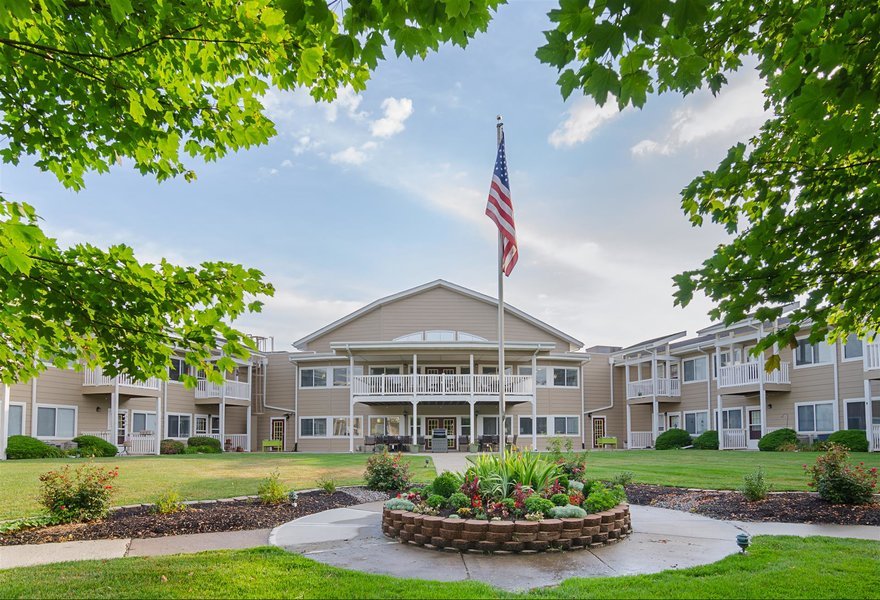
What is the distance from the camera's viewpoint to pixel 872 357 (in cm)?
2500

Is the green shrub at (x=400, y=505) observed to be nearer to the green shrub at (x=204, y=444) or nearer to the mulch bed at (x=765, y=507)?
the mulch bed at (x=765, y=507)

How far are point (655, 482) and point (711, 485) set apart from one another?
139cm

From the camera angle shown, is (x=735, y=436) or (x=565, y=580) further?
(x=735, y=436)

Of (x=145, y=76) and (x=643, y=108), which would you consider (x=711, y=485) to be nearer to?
(x=643, y=108)

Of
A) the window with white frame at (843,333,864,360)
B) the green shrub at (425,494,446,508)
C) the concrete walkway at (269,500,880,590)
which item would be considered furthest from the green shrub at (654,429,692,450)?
the green shrub at (425,494,446,508)

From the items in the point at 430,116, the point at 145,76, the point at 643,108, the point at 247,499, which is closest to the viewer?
the point at 643,108

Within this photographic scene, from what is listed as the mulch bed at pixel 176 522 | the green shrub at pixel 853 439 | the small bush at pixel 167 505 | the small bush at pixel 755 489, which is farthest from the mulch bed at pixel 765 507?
the green shrub at pixel 853 439

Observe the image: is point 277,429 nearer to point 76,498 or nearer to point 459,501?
point 76,498

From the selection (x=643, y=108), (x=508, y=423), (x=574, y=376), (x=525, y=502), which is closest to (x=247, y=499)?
(x=525, y=502)

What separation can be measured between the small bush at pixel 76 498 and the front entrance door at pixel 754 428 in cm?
A: 2885

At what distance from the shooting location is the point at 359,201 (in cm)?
1484

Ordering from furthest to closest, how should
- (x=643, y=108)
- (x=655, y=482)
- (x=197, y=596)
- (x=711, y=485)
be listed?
(x=655, y=482) < (x=711, y=485) < (x=197, y=596) < (x=643, y=108)

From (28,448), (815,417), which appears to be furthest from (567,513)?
(815,417)

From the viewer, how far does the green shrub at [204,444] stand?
32.3 meters
